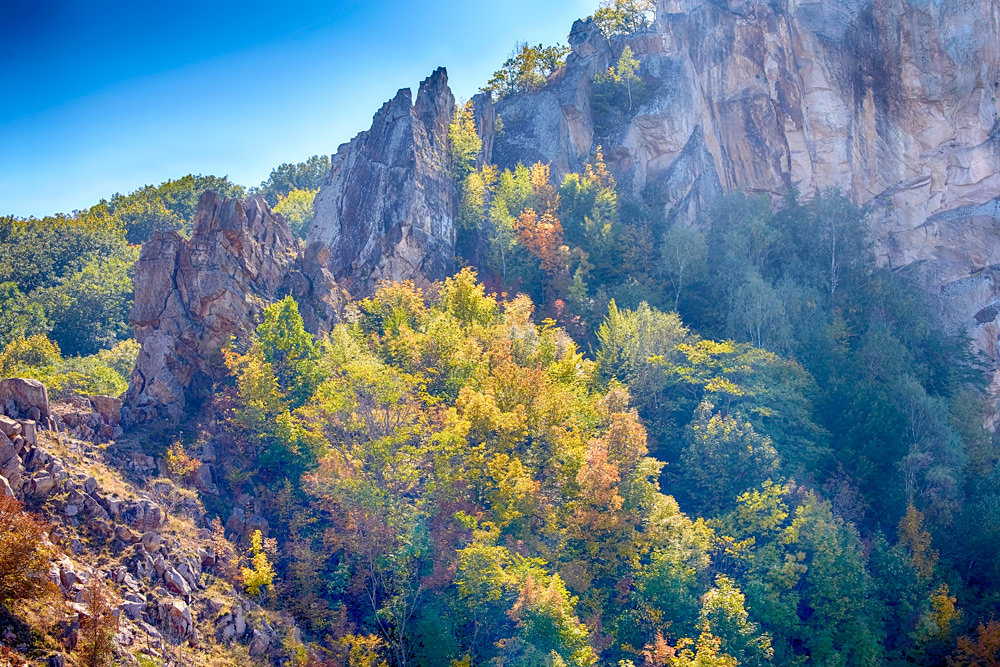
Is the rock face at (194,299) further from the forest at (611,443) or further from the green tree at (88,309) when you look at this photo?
the green tree at (88,309)

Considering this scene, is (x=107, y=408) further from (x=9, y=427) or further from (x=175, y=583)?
(x=175, y=583)

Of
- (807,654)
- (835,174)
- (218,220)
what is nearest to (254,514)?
(218,220)

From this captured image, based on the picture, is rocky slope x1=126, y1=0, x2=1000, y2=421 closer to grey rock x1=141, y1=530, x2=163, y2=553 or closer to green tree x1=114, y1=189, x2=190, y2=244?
grey rock x1=141, y1=530, x2=163, y2=553

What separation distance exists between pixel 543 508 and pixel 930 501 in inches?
865

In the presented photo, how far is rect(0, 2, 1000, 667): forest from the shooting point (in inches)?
1182

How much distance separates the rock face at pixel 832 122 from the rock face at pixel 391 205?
11.1m

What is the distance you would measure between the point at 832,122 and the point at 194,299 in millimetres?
47754

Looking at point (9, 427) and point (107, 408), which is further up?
point (9, 427)

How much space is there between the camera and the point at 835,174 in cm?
5984

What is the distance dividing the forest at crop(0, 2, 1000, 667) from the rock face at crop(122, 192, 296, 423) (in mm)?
1574

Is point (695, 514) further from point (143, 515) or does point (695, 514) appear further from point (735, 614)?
point (143, 515)

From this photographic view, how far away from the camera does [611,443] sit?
1373 inches

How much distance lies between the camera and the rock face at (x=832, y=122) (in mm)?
57406

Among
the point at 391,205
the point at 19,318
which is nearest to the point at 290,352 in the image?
the point at 391,205
